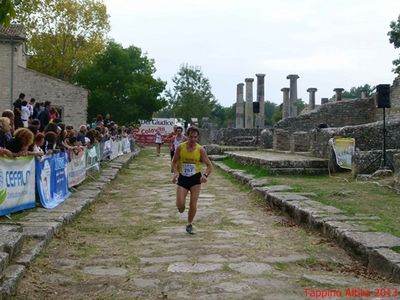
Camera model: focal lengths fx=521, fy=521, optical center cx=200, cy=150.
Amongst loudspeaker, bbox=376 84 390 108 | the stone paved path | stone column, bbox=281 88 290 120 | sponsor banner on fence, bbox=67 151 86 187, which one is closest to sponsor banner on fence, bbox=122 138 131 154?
sponsor banner on fence, bbox=67 151 86 187

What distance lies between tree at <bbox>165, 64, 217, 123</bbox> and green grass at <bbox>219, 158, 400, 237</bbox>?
4858cm

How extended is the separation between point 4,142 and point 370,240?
5525 millimetres

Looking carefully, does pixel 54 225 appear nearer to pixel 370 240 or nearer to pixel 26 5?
pixel 370 240

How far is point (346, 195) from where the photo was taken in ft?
31.6

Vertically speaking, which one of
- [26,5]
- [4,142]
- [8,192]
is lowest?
[8,192]

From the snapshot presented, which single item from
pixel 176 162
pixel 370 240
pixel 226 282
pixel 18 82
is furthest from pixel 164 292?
pixel 18 82

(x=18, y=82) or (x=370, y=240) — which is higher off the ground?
(x=18, y=82)

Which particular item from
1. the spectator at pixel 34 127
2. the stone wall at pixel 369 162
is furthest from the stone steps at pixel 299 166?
the spectator at pixel 34 127

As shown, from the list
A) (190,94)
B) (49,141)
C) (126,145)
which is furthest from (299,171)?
(190,94)

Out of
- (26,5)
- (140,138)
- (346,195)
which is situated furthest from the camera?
(140,138)

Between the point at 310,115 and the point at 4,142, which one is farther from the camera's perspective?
the point at 310,115

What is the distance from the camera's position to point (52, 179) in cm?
940

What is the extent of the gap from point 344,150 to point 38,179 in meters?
8.49

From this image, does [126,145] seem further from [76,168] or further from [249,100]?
[249,100]
